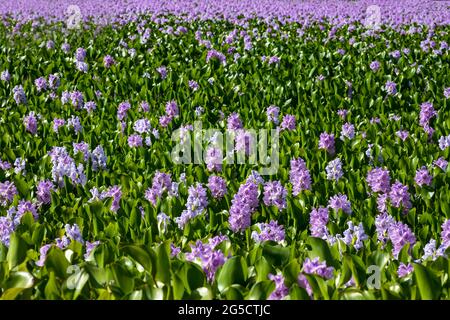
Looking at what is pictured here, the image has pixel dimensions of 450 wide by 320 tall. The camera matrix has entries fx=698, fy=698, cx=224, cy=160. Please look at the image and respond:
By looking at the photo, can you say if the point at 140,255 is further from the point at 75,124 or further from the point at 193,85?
the point at 193,85

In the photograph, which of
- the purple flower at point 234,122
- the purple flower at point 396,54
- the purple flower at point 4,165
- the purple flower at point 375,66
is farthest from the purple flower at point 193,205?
the purple flower at point 396,54

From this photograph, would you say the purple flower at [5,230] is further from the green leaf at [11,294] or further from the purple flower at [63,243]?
the green leaf at [11,294]

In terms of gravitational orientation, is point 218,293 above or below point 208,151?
below

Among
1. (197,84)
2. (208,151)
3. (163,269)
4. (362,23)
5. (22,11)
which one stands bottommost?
(163,269)

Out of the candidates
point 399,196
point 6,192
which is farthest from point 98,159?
point 399,196

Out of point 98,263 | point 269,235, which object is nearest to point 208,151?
point 269,235

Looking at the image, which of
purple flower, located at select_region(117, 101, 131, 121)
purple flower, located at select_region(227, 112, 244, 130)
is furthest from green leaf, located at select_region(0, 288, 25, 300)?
purple flower, located at select_region(117, 101, 131, 121)

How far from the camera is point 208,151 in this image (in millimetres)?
4902

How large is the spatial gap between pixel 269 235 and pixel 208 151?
1.61m

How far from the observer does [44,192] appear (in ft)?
14.0

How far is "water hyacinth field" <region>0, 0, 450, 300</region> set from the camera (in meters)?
2.73

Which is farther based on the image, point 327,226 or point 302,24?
point 302,24
